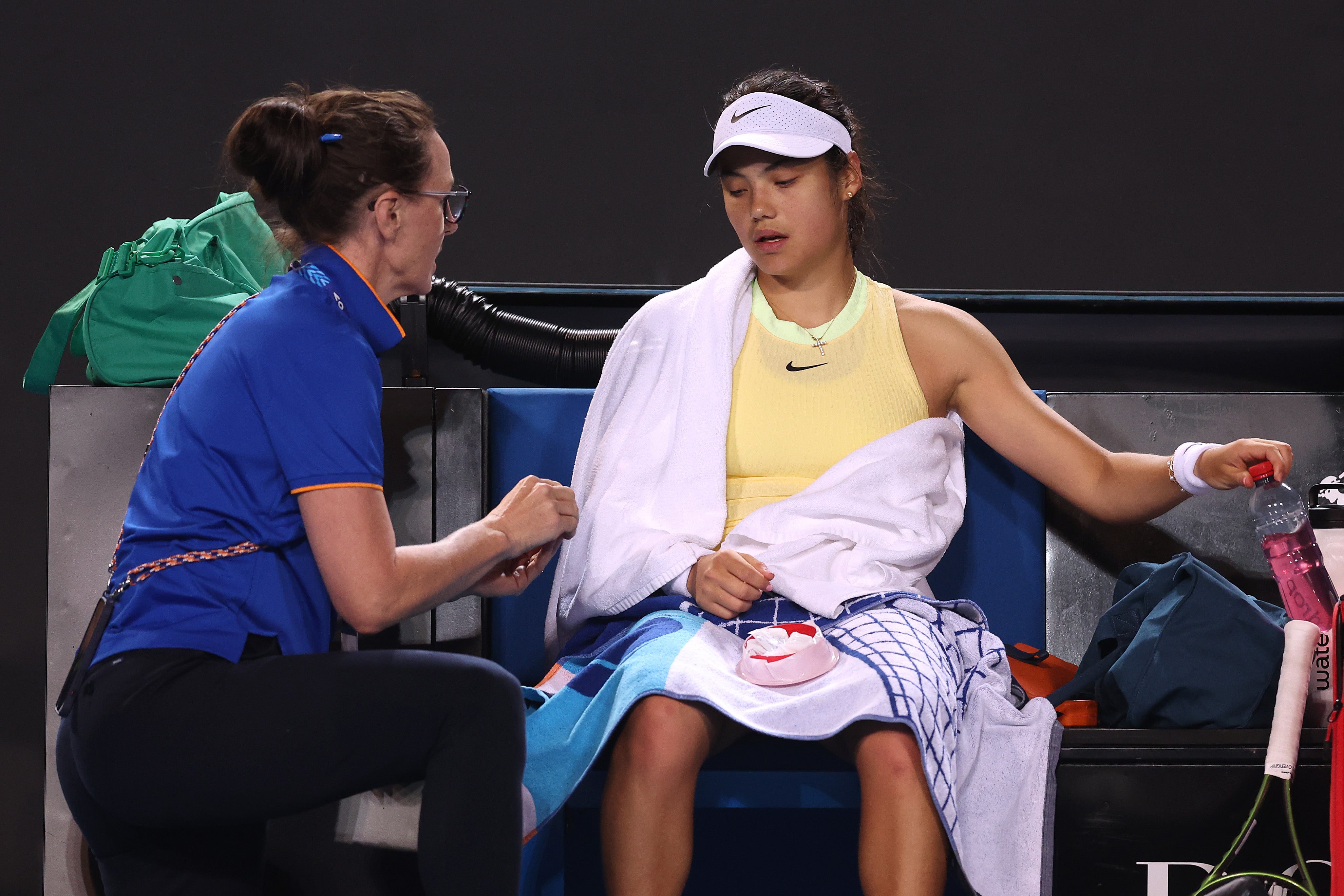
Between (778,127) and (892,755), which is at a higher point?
(778,127)

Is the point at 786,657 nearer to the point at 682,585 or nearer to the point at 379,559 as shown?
the point at 682,585

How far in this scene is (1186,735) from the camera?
1.52 m

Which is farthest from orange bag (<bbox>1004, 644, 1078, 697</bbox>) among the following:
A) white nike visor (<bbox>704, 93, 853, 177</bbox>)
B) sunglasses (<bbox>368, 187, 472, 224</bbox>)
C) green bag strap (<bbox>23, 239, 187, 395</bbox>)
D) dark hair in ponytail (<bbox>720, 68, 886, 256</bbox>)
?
green bag strap (<bbox>23, 239, 187, 395</bbox>)

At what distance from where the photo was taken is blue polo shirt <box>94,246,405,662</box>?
1104 millimetres

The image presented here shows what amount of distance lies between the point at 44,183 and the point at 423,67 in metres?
0.89

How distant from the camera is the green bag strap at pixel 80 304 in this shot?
176 centimetres

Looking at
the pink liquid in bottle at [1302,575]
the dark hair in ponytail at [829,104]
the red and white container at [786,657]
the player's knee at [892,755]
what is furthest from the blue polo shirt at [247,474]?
the pink liquid in bottle at [1302,575]

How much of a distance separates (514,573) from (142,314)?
2.61 feet

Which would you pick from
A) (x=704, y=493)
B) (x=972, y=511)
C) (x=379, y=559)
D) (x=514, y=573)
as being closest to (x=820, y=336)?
(x=704, y=493)

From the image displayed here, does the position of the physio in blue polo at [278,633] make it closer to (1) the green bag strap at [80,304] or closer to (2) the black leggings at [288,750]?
(2) the black leggings at [288,750]

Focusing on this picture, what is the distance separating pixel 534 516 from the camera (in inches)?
54.3

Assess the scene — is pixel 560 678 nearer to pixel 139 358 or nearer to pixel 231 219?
pixel 139 358

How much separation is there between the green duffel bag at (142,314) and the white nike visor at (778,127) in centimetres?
74

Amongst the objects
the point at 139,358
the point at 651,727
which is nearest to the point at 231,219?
the point at 139,358
